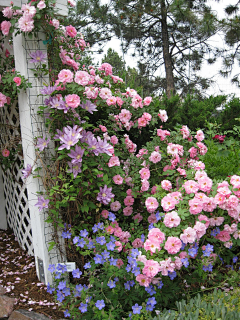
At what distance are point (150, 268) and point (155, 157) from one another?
1.08 meters

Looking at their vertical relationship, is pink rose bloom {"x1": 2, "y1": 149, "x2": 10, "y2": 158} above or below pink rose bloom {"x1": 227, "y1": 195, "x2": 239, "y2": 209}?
above

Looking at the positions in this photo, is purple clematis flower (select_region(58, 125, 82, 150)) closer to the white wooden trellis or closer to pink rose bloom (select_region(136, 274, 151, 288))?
the white wooden trellis

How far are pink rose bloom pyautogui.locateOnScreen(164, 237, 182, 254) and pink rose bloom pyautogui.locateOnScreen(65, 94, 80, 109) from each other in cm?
103

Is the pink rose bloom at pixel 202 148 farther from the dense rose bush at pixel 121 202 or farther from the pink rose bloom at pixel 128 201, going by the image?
the pink rose bloom at pixel 128 201

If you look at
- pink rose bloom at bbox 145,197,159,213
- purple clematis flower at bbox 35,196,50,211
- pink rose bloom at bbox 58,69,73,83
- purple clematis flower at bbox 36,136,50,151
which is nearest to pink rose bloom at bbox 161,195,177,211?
pink rose bloom at bbox 145,197,159,213

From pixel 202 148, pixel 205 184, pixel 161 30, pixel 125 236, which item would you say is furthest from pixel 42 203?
pixel 161 30

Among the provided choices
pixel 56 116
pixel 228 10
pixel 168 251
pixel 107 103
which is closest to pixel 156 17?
pixel 228 10

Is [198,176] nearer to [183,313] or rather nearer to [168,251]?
[168,251]

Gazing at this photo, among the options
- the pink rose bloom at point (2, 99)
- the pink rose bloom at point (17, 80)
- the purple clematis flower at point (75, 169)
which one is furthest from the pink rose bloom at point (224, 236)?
the pink rose bloom at point (2, 99)

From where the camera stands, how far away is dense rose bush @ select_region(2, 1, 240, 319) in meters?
1.78

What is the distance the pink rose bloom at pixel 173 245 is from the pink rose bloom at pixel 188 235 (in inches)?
2.3

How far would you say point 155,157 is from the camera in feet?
8.34

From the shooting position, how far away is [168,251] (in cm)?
174

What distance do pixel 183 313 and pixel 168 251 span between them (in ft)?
1.15
